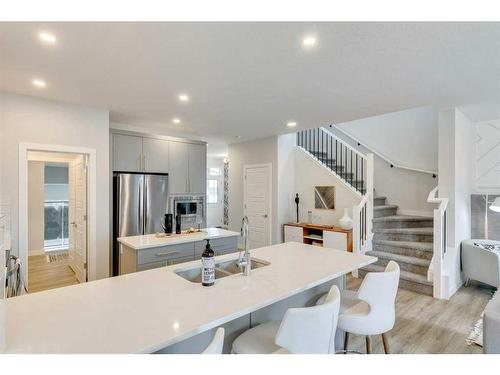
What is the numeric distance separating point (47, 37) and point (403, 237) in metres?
5.15

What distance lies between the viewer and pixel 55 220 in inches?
253

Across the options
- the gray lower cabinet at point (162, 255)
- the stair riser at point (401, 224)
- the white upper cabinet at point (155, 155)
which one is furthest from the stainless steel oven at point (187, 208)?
the stair riser at point (401, 224)

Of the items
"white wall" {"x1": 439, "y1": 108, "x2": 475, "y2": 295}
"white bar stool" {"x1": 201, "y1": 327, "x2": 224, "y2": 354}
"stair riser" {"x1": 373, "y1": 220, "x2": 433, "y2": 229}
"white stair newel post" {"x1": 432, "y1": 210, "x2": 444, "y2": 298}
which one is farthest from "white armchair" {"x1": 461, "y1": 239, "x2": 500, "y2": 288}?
"white bar stool" {"x1": 201, "y1": 327, "x2": 224, "y2": 354}

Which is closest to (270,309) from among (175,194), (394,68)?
(394,68)

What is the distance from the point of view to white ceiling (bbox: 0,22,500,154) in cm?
188

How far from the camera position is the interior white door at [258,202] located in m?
5.75

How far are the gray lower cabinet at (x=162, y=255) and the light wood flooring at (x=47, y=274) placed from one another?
1887 millimetres

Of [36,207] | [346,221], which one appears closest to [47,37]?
[346,221]

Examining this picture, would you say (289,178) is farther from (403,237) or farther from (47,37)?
(47,37)

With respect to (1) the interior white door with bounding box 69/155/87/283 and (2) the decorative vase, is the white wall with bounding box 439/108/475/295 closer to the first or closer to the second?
(2) the decorative vase

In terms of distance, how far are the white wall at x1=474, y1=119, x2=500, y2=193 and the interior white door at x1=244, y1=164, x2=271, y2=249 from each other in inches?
141

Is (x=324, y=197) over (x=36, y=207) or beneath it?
over
